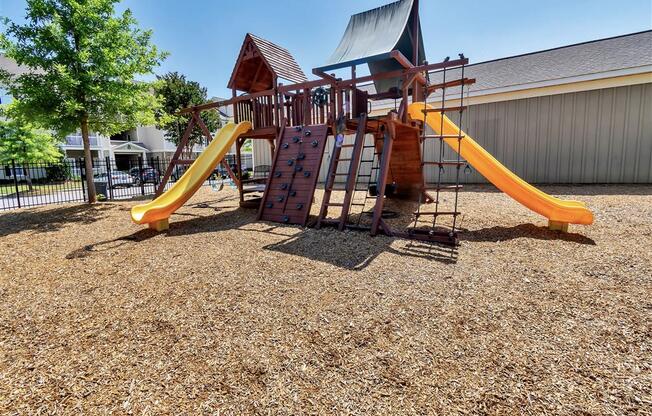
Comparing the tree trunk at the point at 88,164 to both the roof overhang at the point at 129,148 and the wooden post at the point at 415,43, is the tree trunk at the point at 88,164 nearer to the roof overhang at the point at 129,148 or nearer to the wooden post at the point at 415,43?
the wooden post at the point at 415,43

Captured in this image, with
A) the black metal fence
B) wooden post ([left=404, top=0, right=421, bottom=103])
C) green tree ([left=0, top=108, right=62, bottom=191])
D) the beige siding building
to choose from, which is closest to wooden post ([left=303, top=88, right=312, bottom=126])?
wooden post ([left=404, top=0, right=421, bottom=103])

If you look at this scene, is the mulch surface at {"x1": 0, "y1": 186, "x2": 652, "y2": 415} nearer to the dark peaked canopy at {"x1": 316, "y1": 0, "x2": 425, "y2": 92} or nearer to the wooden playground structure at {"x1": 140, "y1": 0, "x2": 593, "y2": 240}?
the wooden playground structure at {"x1": 140, "y1": 0, "x2": 593, "y2": 240}

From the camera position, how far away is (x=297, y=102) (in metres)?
7.61

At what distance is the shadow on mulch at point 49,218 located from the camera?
6.88 meters

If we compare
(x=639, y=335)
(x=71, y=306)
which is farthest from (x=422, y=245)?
(x=71, y=306)

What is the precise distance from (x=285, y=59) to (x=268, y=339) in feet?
26.6

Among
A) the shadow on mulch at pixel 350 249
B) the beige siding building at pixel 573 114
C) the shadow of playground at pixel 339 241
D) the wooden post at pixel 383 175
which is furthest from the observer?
the beige siding building at pixel 573 114

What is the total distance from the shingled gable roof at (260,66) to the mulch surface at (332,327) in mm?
5142

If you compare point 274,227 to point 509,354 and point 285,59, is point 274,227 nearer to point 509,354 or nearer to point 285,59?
point 509,354

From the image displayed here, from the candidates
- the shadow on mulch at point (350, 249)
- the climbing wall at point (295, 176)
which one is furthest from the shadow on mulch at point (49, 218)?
the shadow on mulch at point (350, 249)

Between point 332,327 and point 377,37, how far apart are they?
19.9 ft

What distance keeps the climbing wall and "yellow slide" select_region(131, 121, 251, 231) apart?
1355 millimetres

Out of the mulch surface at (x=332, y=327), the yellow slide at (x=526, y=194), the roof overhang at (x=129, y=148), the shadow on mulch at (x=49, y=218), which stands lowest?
the mulch surface at (x=332, y=327)

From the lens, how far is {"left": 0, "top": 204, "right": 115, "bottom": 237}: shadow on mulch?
6.88 metres
